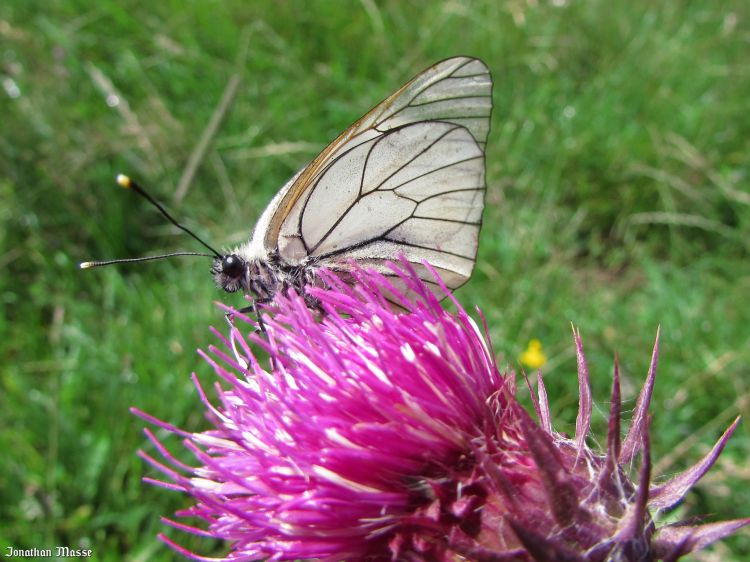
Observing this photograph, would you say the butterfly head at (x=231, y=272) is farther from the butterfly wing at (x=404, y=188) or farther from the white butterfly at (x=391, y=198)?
the butterfly wing at (x=404, y=188)

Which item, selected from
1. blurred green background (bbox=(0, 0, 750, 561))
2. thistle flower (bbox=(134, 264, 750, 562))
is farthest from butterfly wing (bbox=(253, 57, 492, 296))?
blurred green background (bbox=(0, 0, 750, 561))

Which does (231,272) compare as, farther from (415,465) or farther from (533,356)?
(533,356)

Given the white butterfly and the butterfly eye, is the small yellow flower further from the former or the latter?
the butterfly eye

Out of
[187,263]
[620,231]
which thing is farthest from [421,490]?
[620,231]

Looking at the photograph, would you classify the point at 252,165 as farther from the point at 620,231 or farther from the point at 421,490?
the point at 421,490

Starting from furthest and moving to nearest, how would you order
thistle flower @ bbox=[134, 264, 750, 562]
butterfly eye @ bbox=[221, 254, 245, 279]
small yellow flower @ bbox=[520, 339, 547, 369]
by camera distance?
small yellow flower @ bbox=[520, 339, 547, 369], butterfly eye @ bbox=[221, 254, 245, 279], thistle flower @ bbox=[134, 264, 750, 562]

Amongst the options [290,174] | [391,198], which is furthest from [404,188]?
[290,174]

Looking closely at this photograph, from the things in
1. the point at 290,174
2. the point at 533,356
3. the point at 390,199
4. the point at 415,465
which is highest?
the point at 290,174
